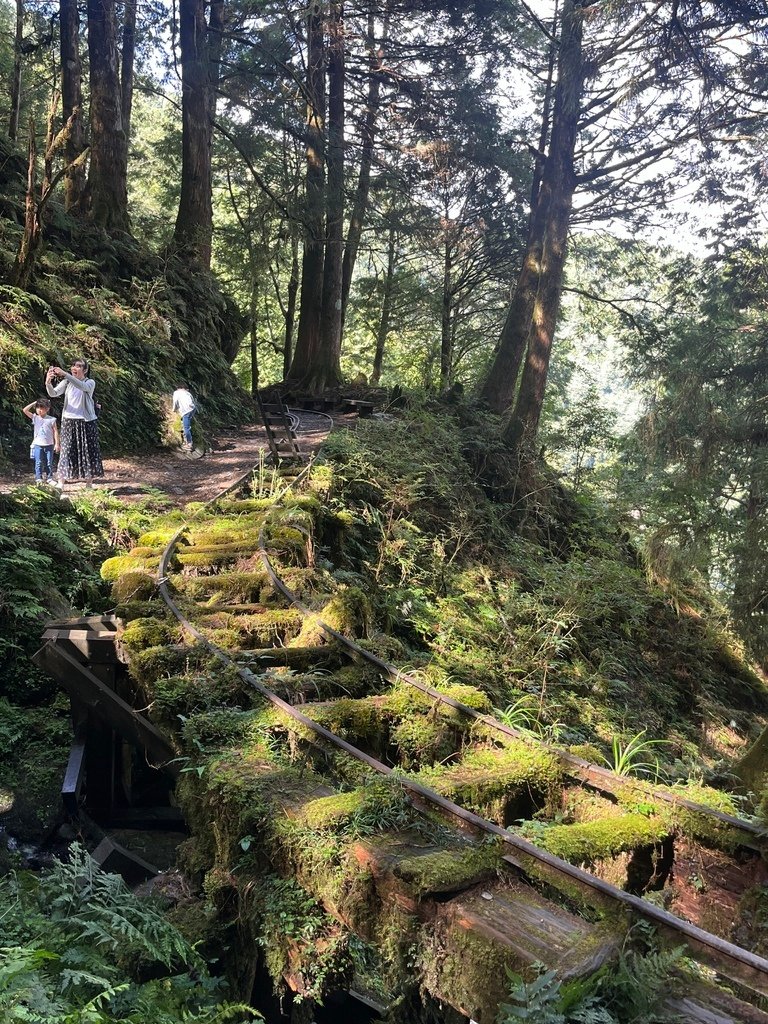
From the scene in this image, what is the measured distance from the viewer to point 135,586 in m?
6.67

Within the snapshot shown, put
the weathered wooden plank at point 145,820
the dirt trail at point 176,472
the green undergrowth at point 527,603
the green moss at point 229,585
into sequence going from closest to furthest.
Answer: the weathered wooden plank at point 145,820, the green moss at point 229,585, the green undergrowth at point 527,603, the dirt trail at point 176,472

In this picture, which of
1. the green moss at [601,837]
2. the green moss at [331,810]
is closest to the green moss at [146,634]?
the green moss at [331,810]

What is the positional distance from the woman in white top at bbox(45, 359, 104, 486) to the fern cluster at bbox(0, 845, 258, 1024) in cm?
663

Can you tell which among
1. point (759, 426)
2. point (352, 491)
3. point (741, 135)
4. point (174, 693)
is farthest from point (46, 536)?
point (741, 135)

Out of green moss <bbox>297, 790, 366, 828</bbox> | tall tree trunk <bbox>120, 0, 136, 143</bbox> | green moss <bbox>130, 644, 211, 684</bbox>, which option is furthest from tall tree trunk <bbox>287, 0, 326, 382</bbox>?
green moss <bbox>297, 790, 366, 828</bbox>

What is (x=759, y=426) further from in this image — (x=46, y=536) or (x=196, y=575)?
(x=46, y=536)

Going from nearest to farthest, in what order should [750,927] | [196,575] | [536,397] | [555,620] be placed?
[750,927], [196,575], [555,620], [536,397]

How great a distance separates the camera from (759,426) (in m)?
12.2

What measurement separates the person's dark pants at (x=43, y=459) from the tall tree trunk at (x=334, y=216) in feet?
41.5

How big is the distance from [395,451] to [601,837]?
1156 centimetres

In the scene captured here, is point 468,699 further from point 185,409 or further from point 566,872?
point 185,409

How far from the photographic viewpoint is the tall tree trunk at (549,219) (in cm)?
1572

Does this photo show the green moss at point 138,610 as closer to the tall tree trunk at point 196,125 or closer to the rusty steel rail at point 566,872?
the rusty steel rail at point 566,872

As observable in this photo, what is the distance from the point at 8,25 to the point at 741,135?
1189 inches
